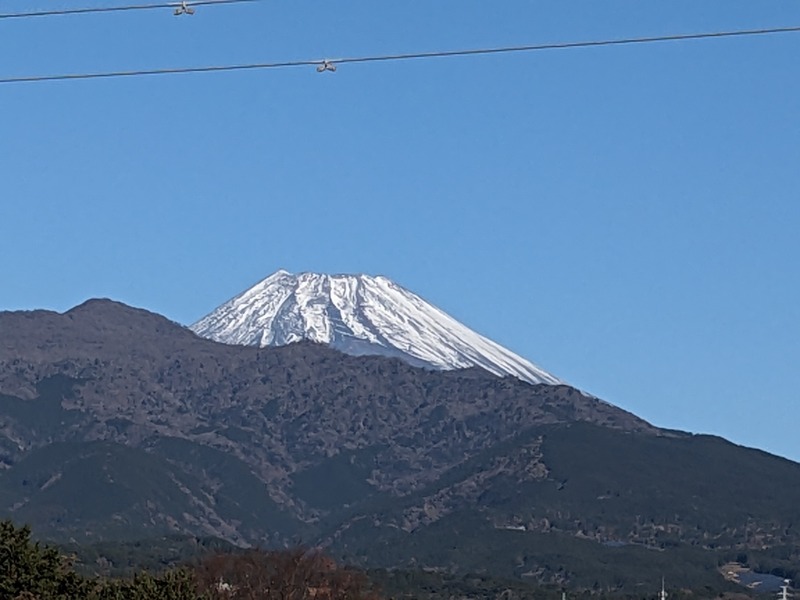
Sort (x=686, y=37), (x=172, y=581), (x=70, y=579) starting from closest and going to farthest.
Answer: (x=686, y=37), (x=172, y=581), (x=70, y=579)

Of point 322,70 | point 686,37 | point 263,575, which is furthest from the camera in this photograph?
point 263,575

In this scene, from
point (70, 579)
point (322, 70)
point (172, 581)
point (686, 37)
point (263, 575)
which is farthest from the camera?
point (263, 575)

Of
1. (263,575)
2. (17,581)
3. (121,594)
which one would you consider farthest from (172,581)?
(263,575)

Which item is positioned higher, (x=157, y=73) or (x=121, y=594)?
(x=157, y=73)

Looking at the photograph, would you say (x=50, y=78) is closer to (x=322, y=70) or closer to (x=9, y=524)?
(x=322, y=70)

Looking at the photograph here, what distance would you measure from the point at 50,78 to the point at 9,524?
31.7 meters

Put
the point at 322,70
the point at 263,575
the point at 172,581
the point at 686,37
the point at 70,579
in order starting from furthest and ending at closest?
the point at 263,575
the point at 70,579
the point at 172,581
the point at 322,70
the point at 686,37

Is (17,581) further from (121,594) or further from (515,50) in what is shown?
(515,50)

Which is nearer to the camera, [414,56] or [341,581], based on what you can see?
[414,56]

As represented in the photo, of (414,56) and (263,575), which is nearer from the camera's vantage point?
(414,56)

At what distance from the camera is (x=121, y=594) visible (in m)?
51.8

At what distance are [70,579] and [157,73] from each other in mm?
30901

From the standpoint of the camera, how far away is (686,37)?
26.4 metres

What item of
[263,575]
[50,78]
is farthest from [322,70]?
[263,575]
